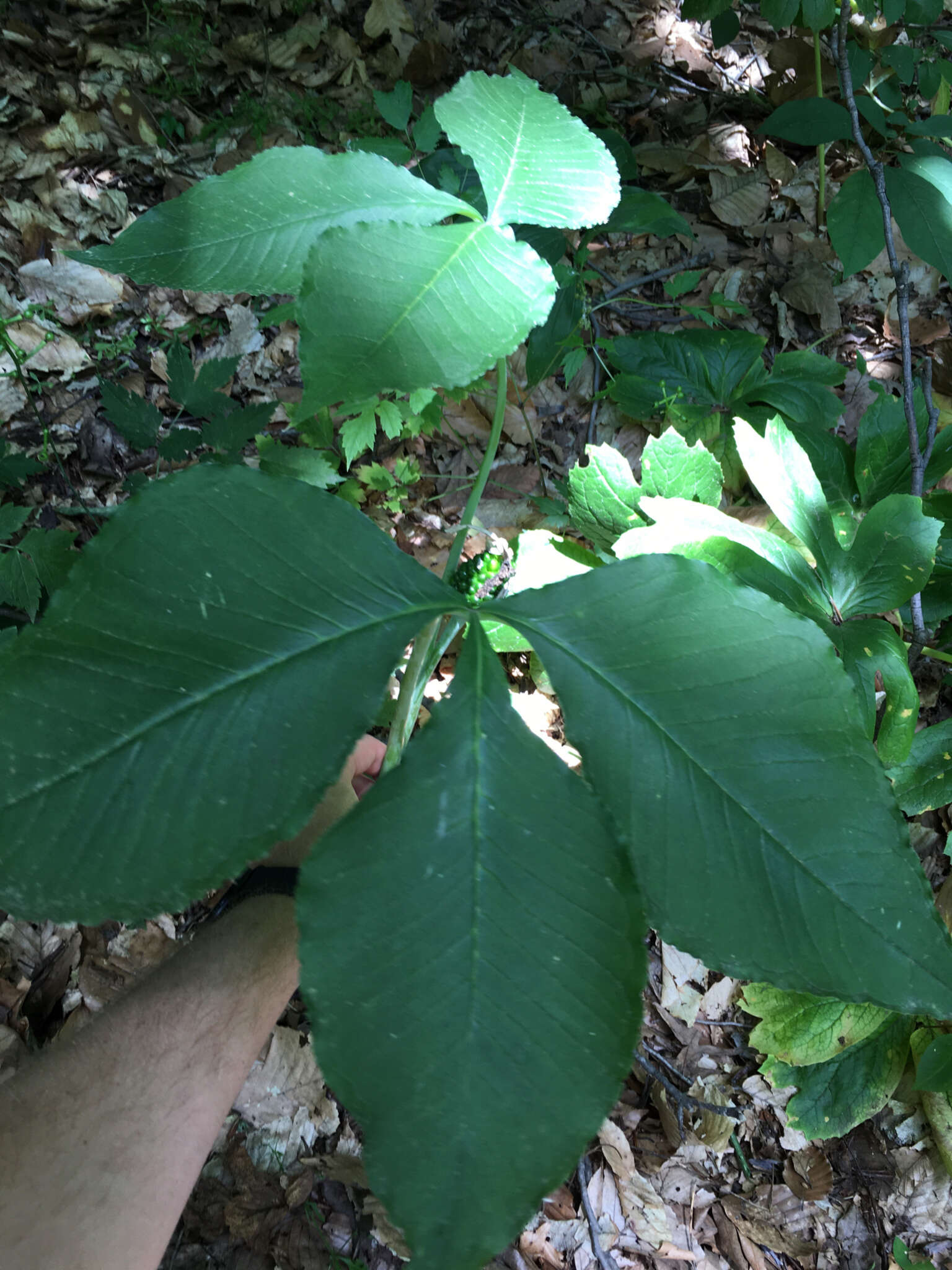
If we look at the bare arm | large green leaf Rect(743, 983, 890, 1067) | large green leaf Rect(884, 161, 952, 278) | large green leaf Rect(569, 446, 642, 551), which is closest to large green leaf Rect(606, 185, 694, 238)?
large green leaf Rect(884, 161, 952, 278)

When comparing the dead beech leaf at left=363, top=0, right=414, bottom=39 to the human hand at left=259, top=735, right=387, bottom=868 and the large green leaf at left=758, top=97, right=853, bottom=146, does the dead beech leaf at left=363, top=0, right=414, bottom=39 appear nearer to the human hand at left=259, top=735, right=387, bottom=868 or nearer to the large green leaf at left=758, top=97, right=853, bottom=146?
the large green leaf at left=758, top=97, right=853, bottom=146

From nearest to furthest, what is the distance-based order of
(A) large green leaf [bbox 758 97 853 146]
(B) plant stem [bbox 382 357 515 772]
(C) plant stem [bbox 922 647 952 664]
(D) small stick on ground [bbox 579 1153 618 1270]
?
(B) plant stem [bbox 382 357 515 772], (C) plant stem [bbox 922 647 952 664], (D) small stick on ground [bbox 579 1153 618 1270], (A) large green leaf [bbox 758 97 853 146]

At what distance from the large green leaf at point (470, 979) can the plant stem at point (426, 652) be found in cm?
26

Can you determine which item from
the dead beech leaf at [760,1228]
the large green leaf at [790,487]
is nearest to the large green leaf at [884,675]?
the large green leaf at [790,487]

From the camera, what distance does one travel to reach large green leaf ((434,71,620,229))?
87 centimetres

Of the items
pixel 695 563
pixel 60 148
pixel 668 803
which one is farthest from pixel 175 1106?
pixel 60 148

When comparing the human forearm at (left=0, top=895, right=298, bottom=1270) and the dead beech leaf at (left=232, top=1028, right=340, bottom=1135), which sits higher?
the human forearm at (left=0, top=895, right=298, bottom=1270)

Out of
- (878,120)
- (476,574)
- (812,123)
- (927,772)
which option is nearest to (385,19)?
(812,123)

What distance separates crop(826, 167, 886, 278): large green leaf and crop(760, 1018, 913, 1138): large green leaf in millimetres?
1863

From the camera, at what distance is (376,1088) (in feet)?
1.78

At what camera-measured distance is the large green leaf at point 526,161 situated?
87cm

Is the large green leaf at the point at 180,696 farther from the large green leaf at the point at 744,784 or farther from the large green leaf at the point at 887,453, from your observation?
the large green leaf at the point at 887,453

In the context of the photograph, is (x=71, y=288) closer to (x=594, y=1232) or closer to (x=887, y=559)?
(x=887, y=559)

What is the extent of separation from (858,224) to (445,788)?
1.94 metres
